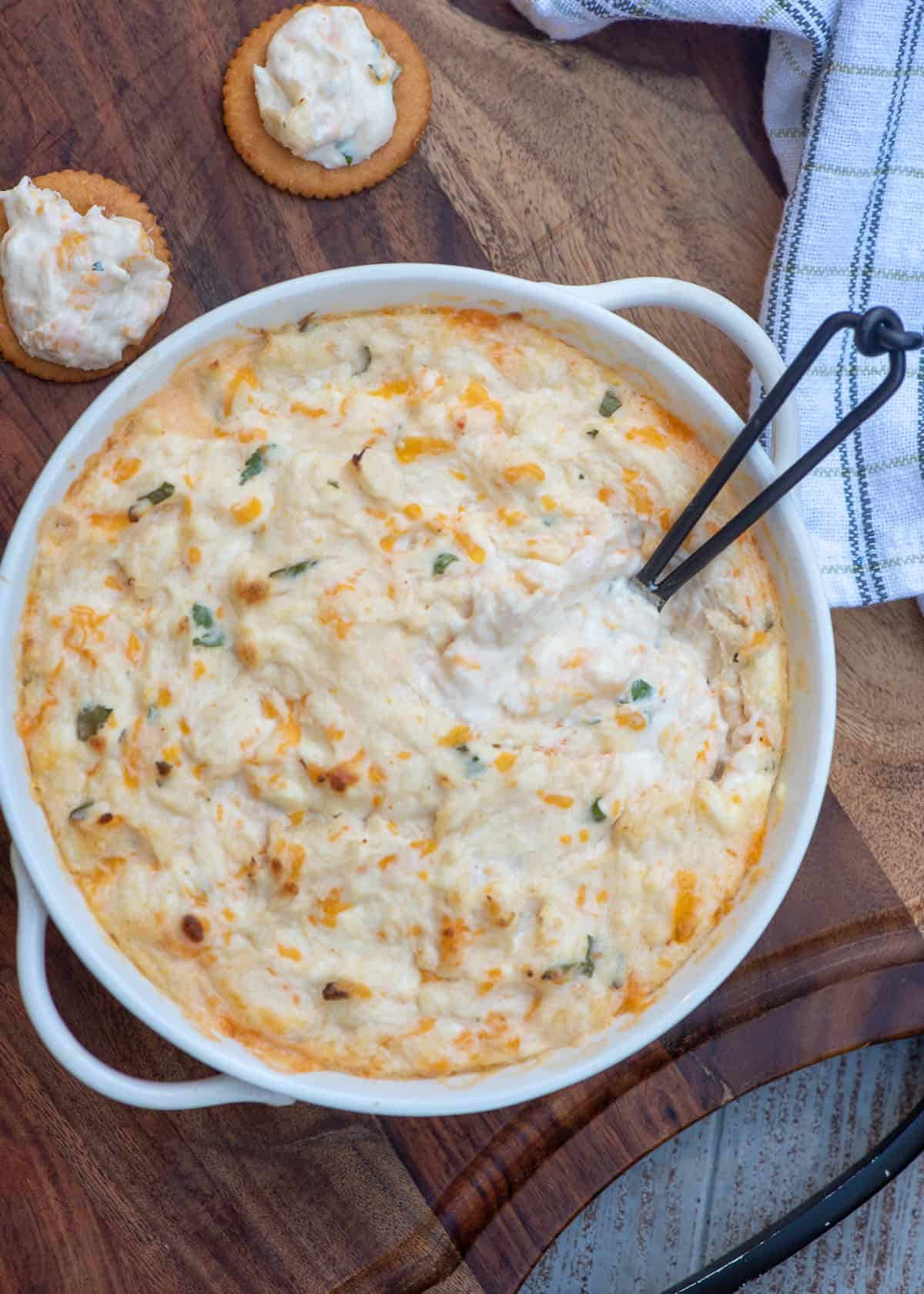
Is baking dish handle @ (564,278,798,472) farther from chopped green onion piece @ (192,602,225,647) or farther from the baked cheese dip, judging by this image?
chopped green onion piece @ (192,602,225,647)

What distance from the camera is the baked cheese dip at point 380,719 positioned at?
212cm

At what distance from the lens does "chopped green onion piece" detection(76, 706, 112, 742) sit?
215 cm

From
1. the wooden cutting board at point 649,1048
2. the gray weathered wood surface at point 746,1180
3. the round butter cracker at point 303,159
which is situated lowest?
Result: the gray weathered wood surface at point 746,1180

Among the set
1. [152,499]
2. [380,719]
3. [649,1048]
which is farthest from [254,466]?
[649,1048]

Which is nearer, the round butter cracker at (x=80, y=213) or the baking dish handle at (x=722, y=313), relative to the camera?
the baking dish handle at (x=722, y=313)

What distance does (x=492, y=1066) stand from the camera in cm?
224

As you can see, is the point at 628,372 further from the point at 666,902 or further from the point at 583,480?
the point at 666,902

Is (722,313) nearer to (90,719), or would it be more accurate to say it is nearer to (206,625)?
(206,625)

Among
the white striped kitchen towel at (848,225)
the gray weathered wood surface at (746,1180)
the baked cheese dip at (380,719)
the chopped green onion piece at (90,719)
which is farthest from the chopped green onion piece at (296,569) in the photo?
the gray weathered wood surface at (746,1180)

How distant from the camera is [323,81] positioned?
2.45 meters

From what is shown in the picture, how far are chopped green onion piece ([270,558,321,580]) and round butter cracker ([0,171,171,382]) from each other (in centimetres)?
73

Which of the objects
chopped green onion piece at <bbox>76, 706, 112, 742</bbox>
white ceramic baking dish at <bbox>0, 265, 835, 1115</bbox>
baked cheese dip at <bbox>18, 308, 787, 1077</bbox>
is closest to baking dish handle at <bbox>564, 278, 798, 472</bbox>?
white ceramic baking dish at <bbox>0, 265, 835, 1115</bbox>

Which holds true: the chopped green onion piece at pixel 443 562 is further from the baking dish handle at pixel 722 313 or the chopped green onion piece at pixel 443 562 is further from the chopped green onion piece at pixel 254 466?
the baking dish handle at pixel 722 313

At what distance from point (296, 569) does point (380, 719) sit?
33 centimetres
